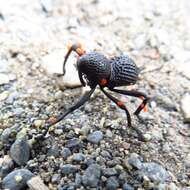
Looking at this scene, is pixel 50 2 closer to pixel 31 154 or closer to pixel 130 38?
pixel 130 38

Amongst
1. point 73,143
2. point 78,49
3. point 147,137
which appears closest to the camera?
point 73,143

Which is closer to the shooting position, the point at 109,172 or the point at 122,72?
the point at 109,172

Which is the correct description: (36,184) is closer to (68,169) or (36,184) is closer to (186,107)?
(68,169)

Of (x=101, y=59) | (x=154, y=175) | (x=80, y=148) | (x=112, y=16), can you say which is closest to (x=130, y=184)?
(x=154, y=175)

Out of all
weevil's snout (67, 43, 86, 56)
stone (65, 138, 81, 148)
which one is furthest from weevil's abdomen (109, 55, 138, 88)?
stone (65, 138, 81, 148)

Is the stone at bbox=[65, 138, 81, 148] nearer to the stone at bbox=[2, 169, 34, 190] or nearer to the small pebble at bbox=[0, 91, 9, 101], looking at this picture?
the stone at bbox=[2, 169, 34, 190]

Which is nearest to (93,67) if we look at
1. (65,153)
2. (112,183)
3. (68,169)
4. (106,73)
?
(106,73)
